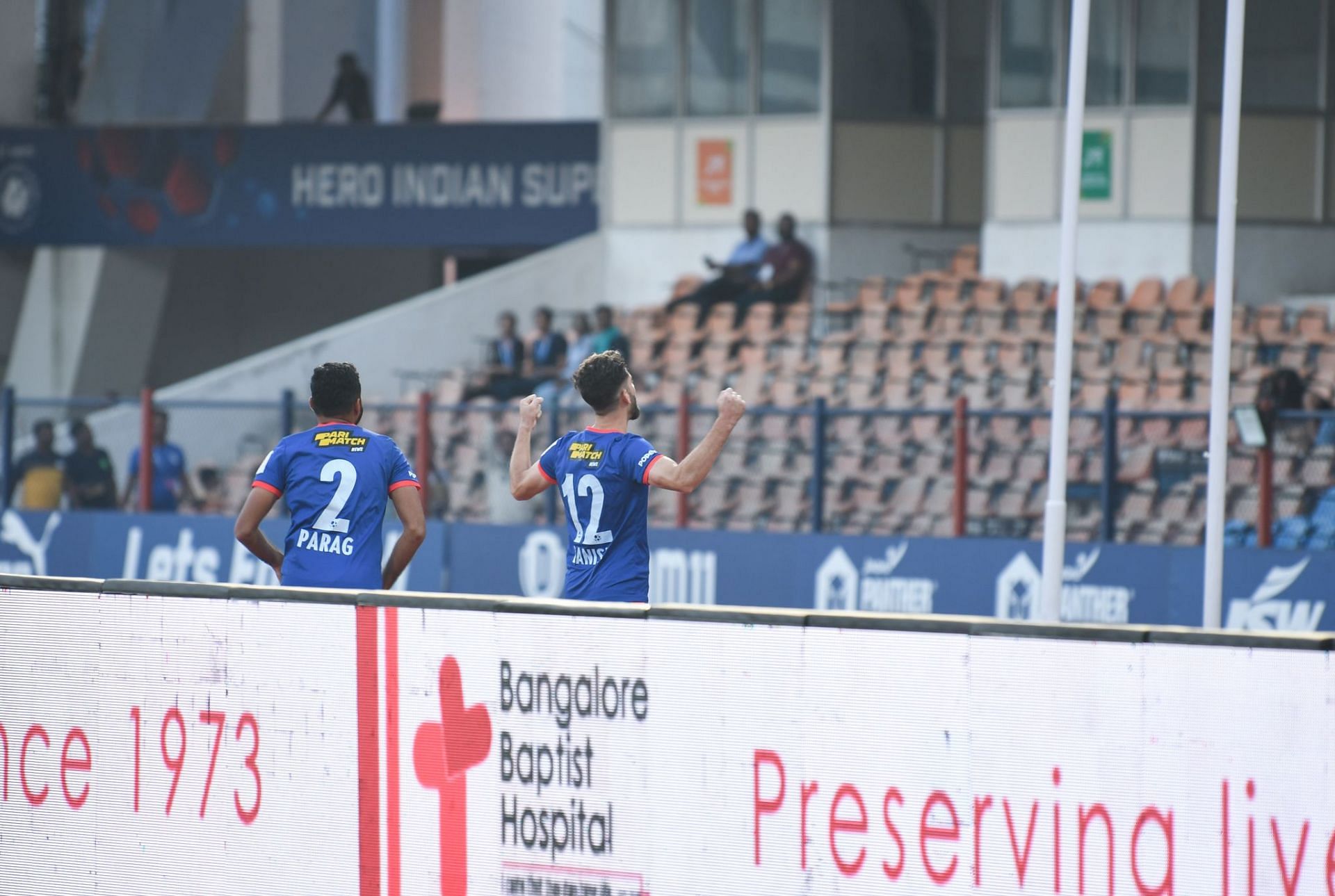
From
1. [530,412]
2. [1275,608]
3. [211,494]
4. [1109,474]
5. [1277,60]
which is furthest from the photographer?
[1277,60]

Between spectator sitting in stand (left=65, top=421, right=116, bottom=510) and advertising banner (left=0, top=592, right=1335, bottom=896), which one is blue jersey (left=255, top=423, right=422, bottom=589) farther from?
spectator sitting in stand (left=65, top=421, right=116, bottom=510)

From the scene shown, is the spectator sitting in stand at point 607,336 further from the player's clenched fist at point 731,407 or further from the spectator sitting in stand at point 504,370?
the player's clenched fist at point 731,407

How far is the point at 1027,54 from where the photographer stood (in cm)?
2127

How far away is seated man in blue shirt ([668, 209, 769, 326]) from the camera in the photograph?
21.1m

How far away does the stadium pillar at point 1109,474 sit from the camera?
13852mm

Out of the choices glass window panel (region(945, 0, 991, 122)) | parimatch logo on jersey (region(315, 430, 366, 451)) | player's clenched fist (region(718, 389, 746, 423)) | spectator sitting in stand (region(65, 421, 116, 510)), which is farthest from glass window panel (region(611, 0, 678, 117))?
player's clenched fist (region(718, 389, 746, 423))

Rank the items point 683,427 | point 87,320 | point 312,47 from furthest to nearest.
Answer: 1. point 312,47
2. point 87,320
3. point 683,427

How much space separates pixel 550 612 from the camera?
5.27m

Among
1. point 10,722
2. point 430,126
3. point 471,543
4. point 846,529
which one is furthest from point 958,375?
point 10,722

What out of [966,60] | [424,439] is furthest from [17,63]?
[424,439]

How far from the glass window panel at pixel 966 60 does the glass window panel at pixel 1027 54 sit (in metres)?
1.44

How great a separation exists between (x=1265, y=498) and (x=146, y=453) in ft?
32.8

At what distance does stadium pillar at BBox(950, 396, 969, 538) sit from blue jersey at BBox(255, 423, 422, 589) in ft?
27.2

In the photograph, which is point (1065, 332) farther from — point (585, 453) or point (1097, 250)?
point (1097, 250)
